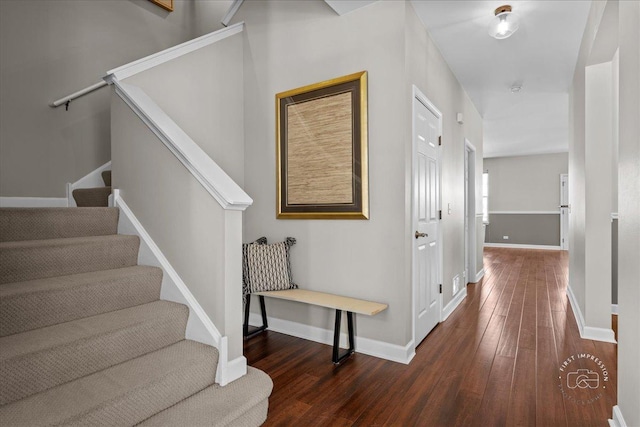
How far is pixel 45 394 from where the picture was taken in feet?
4.18

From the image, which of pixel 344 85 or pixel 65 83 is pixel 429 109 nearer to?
pixel 344 85

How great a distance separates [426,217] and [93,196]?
273 centimetres

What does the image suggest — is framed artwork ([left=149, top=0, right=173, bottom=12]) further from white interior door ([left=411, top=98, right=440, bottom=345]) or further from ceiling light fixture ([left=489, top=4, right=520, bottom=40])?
ceiling light fixture ([left=489, top=4, right=520, bottom=40])

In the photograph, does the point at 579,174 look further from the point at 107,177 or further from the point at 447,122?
the point at 107,177

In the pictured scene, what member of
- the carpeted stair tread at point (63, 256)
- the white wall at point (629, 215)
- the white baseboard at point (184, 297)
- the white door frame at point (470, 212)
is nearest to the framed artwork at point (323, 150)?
the white baseboard at point (184, 297)

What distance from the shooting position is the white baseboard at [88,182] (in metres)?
3.13

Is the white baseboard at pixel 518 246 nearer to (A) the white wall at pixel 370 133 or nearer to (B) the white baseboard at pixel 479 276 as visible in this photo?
(B) the white baseboard at pixel 479 276

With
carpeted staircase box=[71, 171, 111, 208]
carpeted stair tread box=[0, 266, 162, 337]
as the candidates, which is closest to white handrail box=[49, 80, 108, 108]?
carpeted staircase box=[71, 171, 111, 208]

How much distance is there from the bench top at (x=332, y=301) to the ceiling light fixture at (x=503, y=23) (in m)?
2.33

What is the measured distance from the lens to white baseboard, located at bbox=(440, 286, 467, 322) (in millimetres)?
3431

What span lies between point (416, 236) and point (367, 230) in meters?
0.40

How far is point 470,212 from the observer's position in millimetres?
5086

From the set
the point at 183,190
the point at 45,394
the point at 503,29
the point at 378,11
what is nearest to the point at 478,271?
the point at 503,29

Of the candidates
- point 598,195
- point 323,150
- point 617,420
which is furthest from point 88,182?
point 598,195
